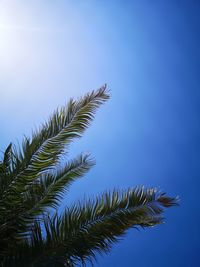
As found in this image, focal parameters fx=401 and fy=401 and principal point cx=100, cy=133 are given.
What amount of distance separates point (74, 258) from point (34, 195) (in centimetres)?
140

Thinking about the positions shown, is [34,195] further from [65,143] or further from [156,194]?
[156,194]

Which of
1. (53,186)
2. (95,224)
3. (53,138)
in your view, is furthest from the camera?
(53,186)

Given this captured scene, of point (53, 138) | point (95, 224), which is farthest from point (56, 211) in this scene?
point (53, 138)

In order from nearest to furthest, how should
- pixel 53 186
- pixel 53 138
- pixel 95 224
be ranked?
pixel 95 224 → pixel 53 138 → pixel 53 186

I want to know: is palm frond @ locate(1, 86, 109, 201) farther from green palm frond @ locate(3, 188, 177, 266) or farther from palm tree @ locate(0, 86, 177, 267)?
green palm frond @ locate(3, 188, 177, 266)

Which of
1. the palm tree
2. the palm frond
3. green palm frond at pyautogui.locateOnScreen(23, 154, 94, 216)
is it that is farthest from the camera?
green palm frond at pyautogui.locateOnScreen(23, 154, 94, 216)

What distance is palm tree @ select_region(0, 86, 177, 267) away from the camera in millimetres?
5662

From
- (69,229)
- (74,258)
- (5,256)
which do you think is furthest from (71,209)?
(5,256)

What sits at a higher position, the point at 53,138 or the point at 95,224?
the point at 53,138

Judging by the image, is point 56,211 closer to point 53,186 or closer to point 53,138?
point 53,186

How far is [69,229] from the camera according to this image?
588 centimetres

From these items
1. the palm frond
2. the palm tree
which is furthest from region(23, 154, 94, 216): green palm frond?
the palm frond

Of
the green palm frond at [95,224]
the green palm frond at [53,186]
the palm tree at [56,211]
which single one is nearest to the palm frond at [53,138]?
the palm tree at [56,211]

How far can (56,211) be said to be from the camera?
6188mm
